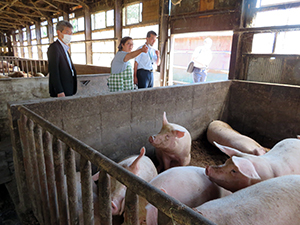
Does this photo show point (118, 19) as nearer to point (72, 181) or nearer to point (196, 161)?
point (196, 161)

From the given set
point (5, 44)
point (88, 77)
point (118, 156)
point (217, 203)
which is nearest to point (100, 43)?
point (88, 77)

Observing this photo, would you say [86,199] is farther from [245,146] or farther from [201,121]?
[201,121]

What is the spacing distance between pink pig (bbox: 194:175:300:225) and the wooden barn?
82cm

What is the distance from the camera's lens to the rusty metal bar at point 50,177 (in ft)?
5.06

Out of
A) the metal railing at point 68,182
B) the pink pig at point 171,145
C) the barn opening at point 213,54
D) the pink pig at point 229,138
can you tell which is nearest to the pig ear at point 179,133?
the pink pig at point 171,145

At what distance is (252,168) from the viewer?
190 cm

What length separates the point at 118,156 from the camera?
10.7 feet

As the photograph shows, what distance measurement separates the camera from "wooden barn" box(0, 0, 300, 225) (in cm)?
123

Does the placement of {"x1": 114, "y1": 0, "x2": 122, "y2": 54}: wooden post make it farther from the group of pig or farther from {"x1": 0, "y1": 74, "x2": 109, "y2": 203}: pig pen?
the group of pig

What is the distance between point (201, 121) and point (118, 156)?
6.94 ft

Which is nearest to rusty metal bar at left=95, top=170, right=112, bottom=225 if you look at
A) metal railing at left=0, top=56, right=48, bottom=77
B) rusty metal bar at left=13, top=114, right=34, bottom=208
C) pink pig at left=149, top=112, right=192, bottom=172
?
rusty metal bar at left=13, top=114, right=34, bottom=208

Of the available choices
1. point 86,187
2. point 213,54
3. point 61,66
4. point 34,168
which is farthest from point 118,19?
point 86,187

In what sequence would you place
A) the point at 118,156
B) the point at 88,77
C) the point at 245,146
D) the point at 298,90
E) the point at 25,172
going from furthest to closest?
1. the point at 88,77
2. the point at 298,90
3. the point at 245,146
4. the point at 118,156
5. the point at 25,172

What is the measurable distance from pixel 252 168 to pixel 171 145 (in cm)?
129
